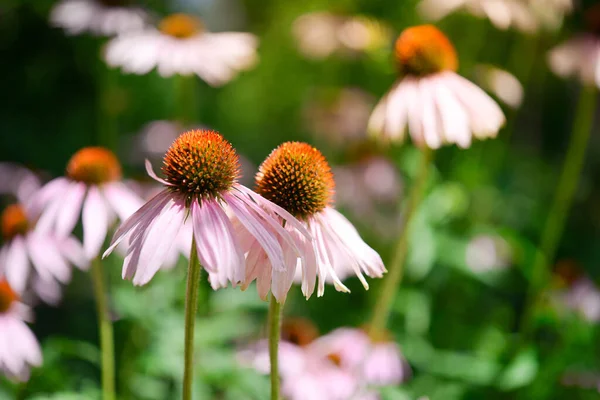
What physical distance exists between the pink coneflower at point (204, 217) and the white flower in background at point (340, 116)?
5.62 ft

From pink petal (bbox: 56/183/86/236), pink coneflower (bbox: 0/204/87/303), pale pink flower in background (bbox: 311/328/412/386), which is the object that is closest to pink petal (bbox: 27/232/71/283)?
pink coneflower (bbox: 0/204/87/303)

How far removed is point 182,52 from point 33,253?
27.2 inches

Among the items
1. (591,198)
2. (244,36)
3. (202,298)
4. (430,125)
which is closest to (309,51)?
(244,36)

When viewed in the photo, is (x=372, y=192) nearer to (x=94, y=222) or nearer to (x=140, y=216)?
(x=94, y=222)

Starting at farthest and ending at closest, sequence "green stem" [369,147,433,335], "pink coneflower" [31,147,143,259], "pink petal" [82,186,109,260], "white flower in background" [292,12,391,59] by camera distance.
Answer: "white flower in background" [292,12,391,59] < "green stem" [369,147,433,335] < "pink coneflower" [31,147,143,259] < "pink petal" [82,186,109,260]

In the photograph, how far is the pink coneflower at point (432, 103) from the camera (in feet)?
3.71

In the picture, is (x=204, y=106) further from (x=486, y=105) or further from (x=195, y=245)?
(x=195, y=245)

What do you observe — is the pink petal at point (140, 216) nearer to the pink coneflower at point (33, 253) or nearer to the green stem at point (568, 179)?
the pink coneflower at point (33, 253)

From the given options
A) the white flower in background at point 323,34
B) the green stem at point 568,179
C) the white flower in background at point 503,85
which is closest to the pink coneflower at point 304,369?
the green stem at point 568,179

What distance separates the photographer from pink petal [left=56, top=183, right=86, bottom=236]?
1123mm

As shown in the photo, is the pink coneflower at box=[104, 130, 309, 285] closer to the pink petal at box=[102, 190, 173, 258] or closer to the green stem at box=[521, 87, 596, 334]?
the pink petal at box=[102, 190, 173, 258]

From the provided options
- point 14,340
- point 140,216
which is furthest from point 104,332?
point 140,216

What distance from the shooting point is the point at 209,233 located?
0.67 metres

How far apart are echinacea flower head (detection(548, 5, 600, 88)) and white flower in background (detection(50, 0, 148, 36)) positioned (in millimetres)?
1222
